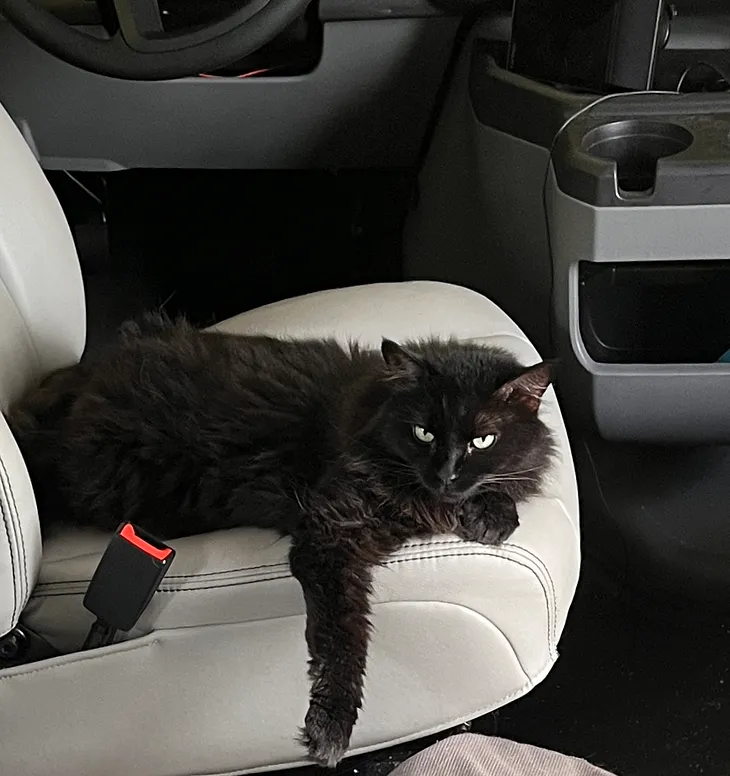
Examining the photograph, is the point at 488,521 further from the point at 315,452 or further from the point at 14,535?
the point at 14,535

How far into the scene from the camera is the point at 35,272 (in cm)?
120

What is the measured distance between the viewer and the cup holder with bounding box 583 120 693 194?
1308mm

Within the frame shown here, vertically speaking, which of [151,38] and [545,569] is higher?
[151,38]

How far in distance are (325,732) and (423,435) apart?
0.30 metres

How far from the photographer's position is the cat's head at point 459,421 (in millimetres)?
977

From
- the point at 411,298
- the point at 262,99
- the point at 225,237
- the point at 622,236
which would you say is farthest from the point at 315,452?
the point at 225,237

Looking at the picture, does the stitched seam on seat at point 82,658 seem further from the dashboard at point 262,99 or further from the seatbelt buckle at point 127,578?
the dashboard at point 262,99

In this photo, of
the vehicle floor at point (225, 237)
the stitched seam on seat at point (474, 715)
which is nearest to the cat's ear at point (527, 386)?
the stitched seam on seat at point (474, 715)

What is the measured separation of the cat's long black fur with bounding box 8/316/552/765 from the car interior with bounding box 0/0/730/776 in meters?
0.04

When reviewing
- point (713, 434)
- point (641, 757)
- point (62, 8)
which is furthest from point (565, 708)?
point (62, 8)

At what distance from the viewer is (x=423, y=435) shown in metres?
0.99

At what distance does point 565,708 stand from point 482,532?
0.58m

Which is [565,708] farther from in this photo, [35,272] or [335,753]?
[35,272]

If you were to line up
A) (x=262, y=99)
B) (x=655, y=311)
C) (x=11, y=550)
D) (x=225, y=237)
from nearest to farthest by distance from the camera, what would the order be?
(x=11, y=550), (x=655, y=311), (x=262, y=99), (x=225, y=237)
